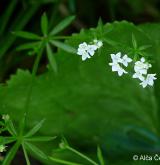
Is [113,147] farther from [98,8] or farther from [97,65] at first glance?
[98,8]

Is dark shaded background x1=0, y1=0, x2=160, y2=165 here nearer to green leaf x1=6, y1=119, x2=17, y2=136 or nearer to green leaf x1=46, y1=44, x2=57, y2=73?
green leaf x1=46, y1=44, x2=57, y2=73

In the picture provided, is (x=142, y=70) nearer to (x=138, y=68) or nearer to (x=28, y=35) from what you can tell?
(x=138, y=68)

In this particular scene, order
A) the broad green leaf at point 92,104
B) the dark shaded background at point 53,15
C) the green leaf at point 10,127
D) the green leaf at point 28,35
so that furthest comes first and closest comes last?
the dark shaded background at point 53,15 < the broad green leaf at point 92,104 < the green leaf at point 28,35 < the green leaf at point 10,127

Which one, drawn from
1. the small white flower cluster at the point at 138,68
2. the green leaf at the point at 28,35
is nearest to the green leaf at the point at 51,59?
the green leaf at the point at 28,35

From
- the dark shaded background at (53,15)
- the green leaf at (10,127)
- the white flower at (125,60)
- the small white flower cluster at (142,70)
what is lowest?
the green leaf at (10,127)

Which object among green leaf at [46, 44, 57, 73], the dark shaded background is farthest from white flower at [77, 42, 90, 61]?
the dark shaded background

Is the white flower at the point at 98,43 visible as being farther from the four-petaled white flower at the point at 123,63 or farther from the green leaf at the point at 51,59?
the green leaf at the point at 51,59

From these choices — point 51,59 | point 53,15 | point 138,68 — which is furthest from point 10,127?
point 53,15

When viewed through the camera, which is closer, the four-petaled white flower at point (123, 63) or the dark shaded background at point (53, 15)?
the four-petaled white flower at point (123, 63)

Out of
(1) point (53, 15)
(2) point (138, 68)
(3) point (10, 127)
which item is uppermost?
(1) point (53, 15)

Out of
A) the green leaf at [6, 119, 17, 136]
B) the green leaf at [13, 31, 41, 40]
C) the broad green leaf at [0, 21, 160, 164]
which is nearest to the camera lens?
the green leaf at [6, 119, 17, 136]

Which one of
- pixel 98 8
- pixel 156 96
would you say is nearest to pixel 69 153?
pixel 156 96
